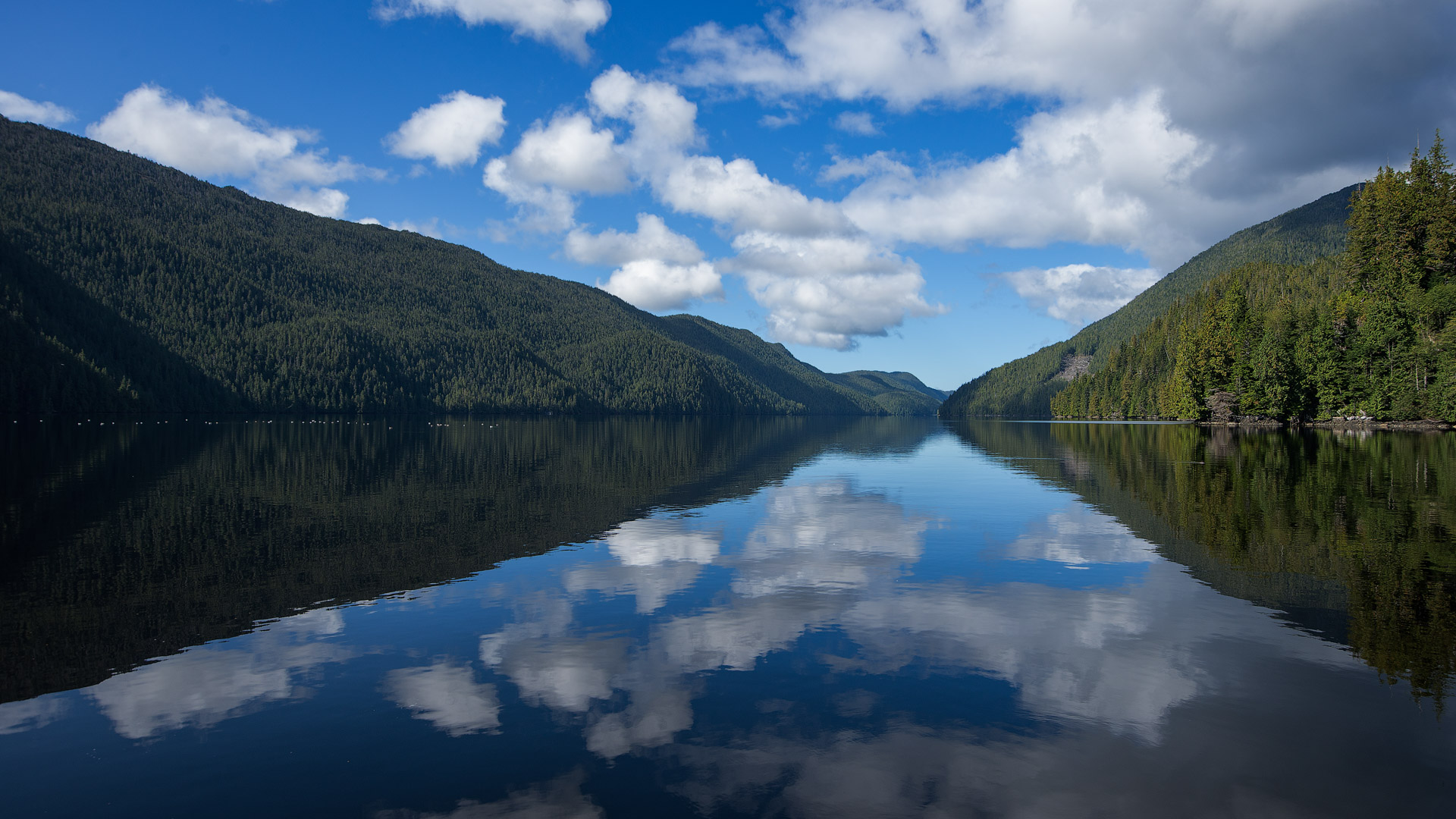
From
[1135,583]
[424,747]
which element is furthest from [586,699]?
[1135,583]

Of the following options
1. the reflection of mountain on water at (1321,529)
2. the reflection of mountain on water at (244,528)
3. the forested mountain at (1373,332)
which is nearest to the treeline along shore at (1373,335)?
the forested mountain at (1373,332)

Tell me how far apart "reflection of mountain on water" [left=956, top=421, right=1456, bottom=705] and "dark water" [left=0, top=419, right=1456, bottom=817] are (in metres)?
0.19

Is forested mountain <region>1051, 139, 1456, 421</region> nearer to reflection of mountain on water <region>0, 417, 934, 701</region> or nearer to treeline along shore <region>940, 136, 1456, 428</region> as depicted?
treeline along shore <region>940, 136, 1456, 428</region>

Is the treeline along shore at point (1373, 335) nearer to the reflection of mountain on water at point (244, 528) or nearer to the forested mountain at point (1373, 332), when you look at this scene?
the forested mountain at point (1373, 332)

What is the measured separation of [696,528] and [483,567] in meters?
9.80

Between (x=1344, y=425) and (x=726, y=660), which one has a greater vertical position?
(x=1344, y=425)

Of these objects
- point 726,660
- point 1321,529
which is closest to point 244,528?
point 726,660

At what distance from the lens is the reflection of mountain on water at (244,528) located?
17078mm

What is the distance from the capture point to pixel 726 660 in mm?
14859

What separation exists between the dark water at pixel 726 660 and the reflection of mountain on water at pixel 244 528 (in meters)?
0.20

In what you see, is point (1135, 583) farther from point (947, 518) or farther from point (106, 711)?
point (106, 711)

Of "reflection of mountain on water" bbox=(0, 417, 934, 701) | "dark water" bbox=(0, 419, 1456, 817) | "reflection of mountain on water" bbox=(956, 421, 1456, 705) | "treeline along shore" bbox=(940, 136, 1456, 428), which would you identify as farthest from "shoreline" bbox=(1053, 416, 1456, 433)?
"reflection of mountain on water" bbox=(0, 417, 934, 701)

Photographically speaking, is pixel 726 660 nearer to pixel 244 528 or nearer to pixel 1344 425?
pixel 244 528

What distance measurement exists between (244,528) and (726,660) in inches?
943
